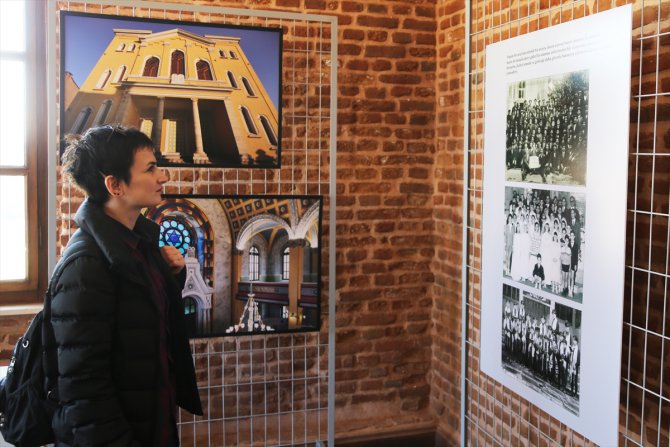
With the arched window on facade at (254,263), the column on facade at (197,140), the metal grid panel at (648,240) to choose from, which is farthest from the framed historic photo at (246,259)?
the metal grid panel at (648,240)

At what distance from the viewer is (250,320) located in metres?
3.27

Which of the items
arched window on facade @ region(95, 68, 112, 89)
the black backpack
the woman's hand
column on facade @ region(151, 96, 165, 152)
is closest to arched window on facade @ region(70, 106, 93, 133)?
arched window on facade @ region(95, 68, 112, 89)

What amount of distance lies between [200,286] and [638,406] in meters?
1.90

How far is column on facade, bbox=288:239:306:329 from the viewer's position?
10.9 feet

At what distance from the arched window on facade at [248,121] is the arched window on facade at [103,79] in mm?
609

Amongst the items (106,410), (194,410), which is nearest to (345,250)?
(194,410)

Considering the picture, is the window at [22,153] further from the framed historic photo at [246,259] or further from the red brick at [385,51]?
the red brick at [385,51]

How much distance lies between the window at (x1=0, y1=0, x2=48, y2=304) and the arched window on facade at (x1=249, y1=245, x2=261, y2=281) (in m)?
1.42

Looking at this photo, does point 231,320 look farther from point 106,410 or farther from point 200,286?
point 106,410

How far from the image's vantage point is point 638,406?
251 centimetres

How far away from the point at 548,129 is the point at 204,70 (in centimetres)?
157

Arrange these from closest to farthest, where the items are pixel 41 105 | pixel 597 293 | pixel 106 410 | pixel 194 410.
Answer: pixel 106 410, pixel 597 293, pixel 194 410, pixel 41 105

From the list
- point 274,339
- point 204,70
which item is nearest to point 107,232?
point 204,70

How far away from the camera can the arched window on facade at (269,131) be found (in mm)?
3309
